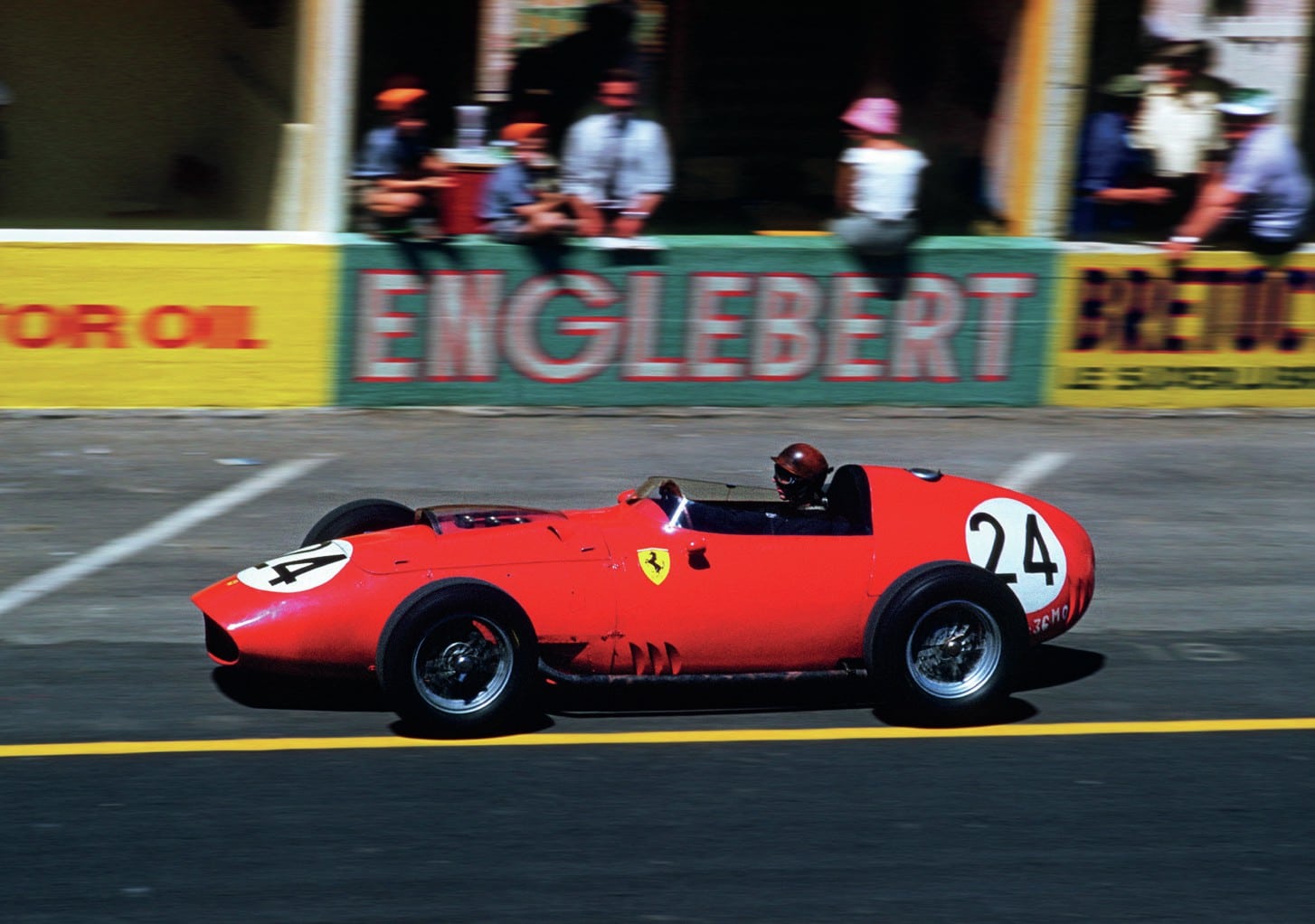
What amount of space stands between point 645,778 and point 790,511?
4.74ft

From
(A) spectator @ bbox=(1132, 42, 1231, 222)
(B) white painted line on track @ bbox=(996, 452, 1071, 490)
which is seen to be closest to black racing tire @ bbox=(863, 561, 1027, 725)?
(B) white painted line on track @ bbox=(996, 452, 1071, 490)

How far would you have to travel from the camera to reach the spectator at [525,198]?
12.7m

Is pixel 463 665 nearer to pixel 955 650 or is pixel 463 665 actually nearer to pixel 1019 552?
pixel 955 650

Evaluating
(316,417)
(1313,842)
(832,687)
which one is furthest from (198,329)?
(1313,842)

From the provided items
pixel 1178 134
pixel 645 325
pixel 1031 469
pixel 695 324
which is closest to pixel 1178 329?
pixel 1178 134

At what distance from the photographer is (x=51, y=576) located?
8922mm

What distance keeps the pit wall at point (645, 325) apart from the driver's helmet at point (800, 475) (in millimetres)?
5512

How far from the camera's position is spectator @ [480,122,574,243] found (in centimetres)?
1267

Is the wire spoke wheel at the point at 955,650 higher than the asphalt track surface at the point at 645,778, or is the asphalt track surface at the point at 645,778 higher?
the wire spoke wheel at the point at 955,650

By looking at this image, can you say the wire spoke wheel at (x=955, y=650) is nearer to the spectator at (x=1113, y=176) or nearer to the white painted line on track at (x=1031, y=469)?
the white painted line on track at (x=1031, y=469)

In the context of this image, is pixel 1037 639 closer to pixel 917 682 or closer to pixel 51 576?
pixel 917 682

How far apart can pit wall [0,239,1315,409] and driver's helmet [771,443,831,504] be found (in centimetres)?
551

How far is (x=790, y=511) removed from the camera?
24.4 ft

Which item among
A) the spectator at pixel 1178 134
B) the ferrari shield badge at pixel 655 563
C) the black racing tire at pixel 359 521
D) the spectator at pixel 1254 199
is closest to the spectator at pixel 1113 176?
the spectator at pixel 1178 134
